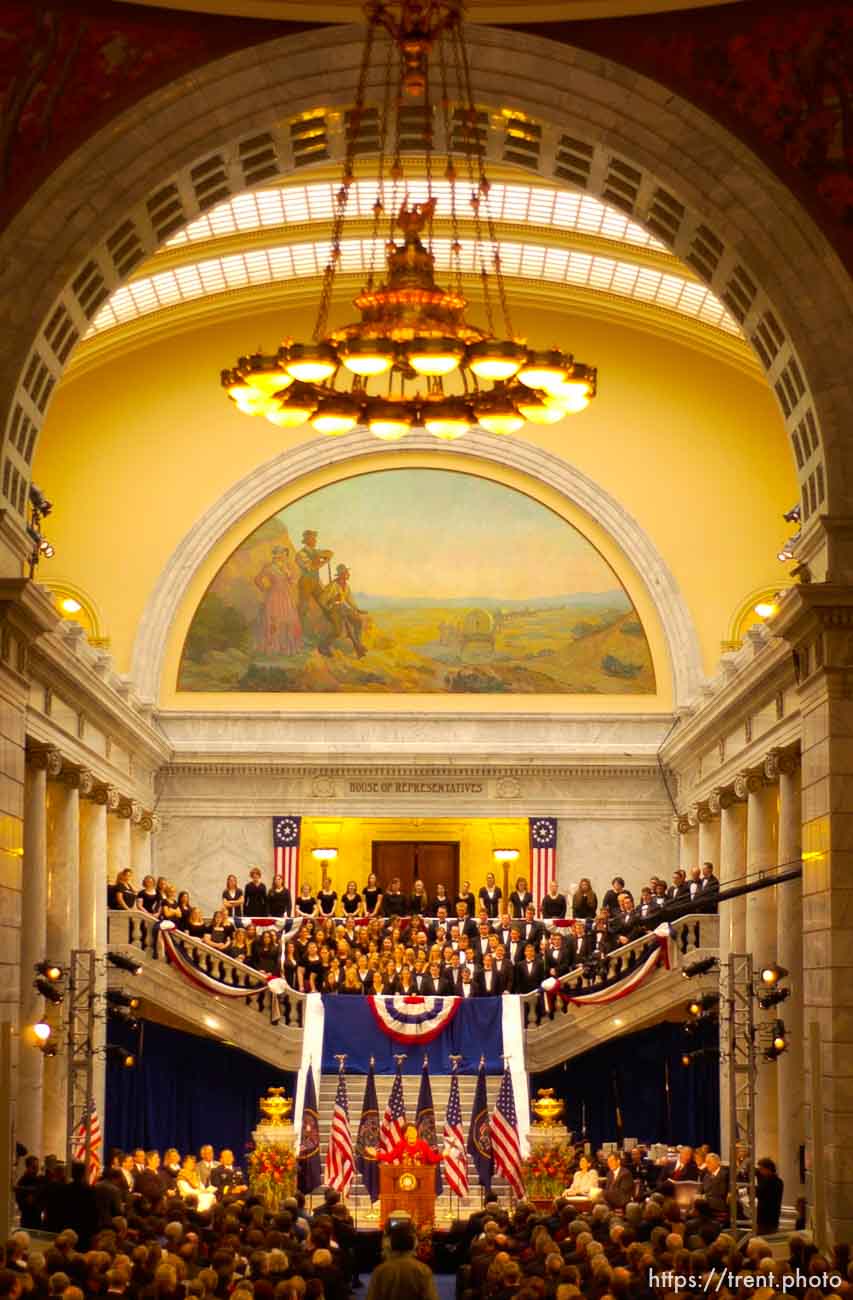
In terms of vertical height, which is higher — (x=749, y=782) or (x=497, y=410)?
(x=497, y=410)

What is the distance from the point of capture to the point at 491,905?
48.2m

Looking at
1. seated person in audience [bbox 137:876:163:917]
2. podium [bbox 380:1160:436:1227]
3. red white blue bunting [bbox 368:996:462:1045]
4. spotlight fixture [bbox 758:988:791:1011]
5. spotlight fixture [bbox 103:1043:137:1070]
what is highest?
seated person in audience [bbox 137:876:163:917]

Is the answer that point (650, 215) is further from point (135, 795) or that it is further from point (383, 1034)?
point (135, 795)

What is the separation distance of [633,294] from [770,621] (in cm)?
1731

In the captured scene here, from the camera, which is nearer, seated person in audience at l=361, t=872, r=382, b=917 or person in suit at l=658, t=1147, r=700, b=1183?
person in suit at l=658, t=1147, r=700, b=1183

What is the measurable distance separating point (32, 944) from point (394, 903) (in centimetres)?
1410

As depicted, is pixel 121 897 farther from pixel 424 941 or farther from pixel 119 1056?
pixel 424 941

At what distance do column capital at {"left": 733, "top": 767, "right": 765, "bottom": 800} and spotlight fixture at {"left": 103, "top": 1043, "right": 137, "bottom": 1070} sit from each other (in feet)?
38.0

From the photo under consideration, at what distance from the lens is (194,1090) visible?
146 ft

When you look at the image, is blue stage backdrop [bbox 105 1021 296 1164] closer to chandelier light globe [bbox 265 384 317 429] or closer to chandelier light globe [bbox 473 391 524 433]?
chandelier light globe [bbox 265 384 317 429]

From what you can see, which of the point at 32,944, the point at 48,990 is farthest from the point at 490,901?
the point at 48,990

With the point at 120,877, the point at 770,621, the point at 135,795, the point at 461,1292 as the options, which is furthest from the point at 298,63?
the point at 135,795

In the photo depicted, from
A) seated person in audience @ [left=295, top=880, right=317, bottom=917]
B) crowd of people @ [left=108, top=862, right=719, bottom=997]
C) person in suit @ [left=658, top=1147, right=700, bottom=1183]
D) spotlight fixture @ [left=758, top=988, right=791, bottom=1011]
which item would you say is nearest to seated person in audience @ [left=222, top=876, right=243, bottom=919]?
crowd of people @ [left=108, top=862, right=719, bottom=997]

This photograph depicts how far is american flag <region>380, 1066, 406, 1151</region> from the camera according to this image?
120ft
